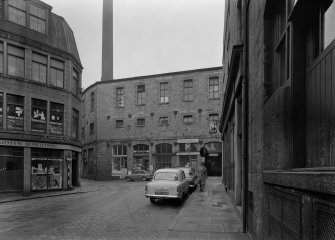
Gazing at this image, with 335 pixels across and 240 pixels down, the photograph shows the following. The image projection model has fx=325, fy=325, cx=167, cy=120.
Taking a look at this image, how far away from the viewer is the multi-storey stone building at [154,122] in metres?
39.9

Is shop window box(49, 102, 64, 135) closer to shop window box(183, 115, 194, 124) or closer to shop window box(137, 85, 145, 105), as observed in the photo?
shop window box(183, 115, 194, 124)

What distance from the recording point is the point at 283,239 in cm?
436

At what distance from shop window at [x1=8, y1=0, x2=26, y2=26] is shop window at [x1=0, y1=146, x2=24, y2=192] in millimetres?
8821

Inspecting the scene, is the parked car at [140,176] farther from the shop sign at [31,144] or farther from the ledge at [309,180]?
the ledge at [309,180]

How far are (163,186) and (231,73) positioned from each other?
6305mm

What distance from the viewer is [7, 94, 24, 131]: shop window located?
21281mm

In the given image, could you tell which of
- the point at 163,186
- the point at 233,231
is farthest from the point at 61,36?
the point at 233,231

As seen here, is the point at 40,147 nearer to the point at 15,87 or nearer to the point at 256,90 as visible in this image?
the point at 15,87

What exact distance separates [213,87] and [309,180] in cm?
3768

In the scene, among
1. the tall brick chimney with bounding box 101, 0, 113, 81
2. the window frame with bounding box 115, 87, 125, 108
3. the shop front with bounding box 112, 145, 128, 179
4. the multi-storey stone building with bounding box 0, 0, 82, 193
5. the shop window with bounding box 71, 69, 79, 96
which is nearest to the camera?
the multi-storey stone building with bounding box 0, 0, 82, 193

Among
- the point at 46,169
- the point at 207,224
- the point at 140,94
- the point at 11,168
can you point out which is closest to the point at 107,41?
the point at 140,94

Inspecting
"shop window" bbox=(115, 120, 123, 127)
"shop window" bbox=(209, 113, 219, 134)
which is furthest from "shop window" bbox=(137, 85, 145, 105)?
"shop window" bbox=(209, 113, 219, 134)

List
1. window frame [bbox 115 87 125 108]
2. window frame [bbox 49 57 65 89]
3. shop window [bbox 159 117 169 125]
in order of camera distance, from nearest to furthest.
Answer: window frame [bbox 49 57 65 89], shop window [bbox 159 117 169 125], window frame [bbox 115 87 125 108]

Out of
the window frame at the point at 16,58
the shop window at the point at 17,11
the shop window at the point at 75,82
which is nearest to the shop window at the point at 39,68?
the window frame at the point at 16,58
